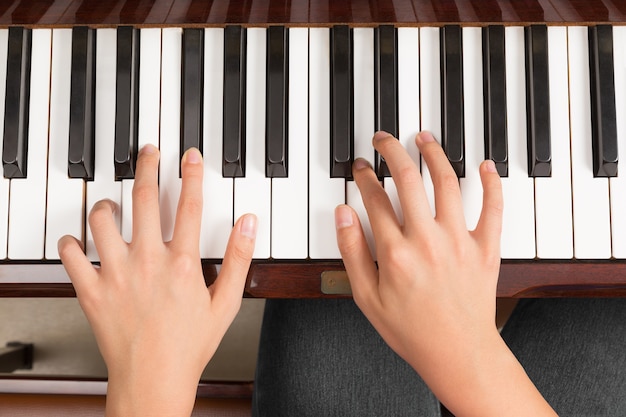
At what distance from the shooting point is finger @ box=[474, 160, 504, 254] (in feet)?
2.59

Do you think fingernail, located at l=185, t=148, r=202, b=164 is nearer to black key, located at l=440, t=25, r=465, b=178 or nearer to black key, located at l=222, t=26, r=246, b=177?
black key, located at l=222, t=26, r=246, b=177

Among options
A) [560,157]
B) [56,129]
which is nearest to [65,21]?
[56,129]

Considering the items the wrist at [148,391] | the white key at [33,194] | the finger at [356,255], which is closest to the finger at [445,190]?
the finger at [356,255]

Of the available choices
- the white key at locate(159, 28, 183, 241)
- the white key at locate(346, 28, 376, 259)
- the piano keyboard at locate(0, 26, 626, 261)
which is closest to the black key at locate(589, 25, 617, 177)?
the piano keyboard at locate(0, 26, 626, 261)

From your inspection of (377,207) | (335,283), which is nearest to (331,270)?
(335,283)

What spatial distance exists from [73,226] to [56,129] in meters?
0.16

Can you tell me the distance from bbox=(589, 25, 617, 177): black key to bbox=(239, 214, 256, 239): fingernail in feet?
1.75

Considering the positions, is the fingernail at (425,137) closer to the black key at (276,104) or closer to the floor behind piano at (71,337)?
the black key at (276,104)

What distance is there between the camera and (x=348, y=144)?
32.6 inches

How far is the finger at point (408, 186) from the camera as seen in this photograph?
78cm

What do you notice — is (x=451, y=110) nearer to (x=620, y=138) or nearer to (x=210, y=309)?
(x=620, y=138)

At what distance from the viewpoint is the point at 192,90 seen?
2.76ft

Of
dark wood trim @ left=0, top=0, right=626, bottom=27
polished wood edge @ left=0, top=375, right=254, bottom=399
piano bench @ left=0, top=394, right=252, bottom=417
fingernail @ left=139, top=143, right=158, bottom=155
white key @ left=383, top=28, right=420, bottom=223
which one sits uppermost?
dark wood trim @ left=0, top=0, right=626, bottom=27

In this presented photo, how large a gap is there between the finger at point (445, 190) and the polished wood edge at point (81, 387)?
2.10ft
